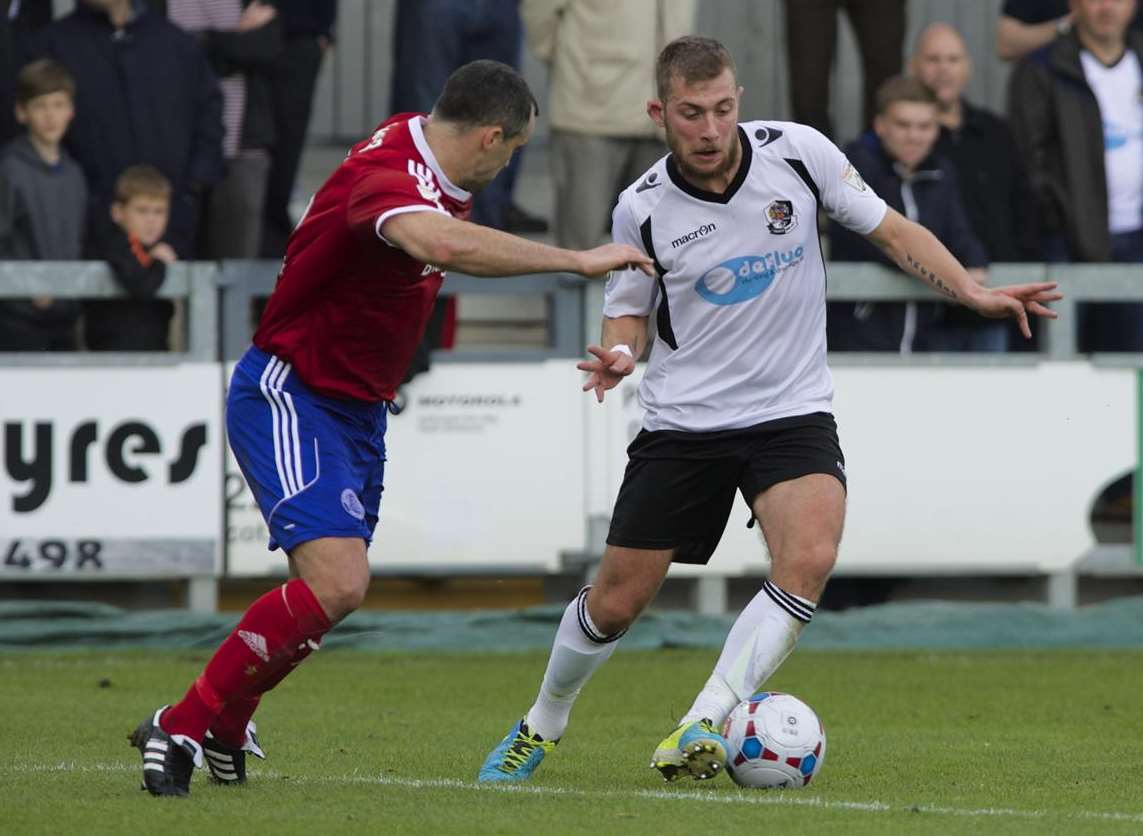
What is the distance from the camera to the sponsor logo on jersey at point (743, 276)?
7.43m

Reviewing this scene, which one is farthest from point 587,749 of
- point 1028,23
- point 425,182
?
point 1028,23

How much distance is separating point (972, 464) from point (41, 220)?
203 inches

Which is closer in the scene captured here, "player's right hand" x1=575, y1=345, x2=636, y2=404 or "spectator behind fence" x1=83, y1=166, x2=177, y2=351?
"player's right hand" x1=575, y1=345, x2=636, y2=404

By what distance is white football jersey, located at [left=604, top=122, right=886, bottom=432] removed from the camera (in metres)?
7.41

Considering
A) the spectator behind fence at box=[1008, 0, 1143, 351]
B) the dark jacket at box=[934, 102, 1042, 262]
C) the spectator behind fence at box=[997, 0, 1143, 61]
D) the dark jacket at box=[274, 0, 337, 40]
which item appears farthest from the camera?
the spectator behind fence at box=[997, 0, 1143, 61]

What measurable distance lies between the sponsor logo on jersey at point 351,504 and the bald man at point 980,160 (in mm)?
6303

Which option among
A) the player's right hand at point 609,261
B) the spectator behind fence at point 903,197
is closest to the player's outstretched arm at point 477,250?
the player's right hand at point 609,261

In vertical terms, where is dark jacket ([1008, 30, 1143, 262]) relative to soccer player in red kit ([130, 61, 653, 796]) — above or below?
above

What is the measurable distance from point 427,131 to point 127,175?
508 cm

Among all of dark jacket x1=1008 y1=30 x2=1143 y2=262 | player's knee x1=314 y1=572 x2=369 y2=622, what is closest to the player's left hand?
player's knee x1=314 y1=572 x2=369 y2=622

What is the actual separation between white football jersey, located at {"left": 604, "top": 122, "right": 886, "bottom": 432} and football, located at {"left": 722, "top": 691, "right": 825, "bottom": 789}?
970 mm

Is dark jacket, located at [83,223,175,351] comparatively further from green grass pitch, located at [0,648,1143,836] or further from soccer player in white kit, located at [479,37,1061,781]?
soccer player in white kit, located at [479,37,1061,781]

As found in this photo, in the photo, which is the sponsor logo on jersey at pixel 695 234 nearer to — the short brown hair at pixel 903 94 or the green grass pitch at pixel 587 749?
the green grass pitch at pixel 587 749

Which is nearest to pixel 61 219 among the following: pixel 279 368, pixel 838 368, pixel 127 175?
→ pixel 127 175
